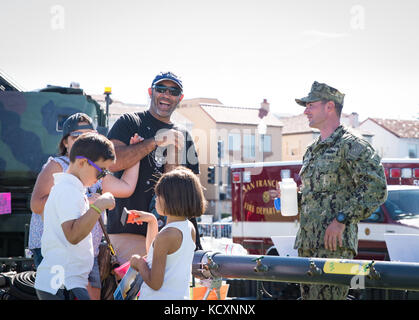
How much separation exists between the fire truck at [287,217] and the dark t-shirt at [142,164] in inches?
210

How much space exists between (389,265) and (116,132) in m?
2.11

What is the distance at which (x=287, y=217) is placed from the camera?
12.0m

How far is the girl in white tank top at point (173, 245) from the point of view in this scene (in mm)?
3318

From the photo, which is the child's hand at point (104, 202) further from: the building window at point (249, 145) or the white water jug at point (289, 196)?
the building window at point (249, 145)

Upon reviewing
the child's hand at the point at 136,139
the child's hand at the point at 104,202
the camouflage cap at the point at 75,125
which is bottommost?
the child's hand at the point at 104,202

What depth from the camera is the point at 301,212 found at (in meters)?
4.67

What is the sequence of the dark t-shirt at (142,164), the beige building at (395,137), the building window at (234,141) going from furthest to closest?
the beige building at (395,137)
the building window at (234,141)
the dark t-shirt at (142,164)

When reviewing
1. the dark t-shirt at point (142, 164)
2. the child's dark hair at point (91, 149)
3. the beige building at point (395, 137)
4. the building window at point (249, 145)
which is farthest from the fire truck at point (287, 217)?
the beige building at point (395, 137)

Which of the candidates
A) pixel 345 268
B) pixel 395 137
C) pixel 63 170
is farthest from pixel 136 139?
pixel 395 137

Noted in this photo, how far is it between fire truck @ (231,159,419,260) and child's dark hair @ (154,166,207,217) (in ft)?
20.6

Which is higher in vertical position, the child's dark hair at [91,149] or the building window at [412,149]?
the building window at [412,149]

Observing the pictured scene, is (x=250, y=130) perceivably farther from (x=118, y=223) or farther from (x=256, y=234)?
(x=118, y=223)
